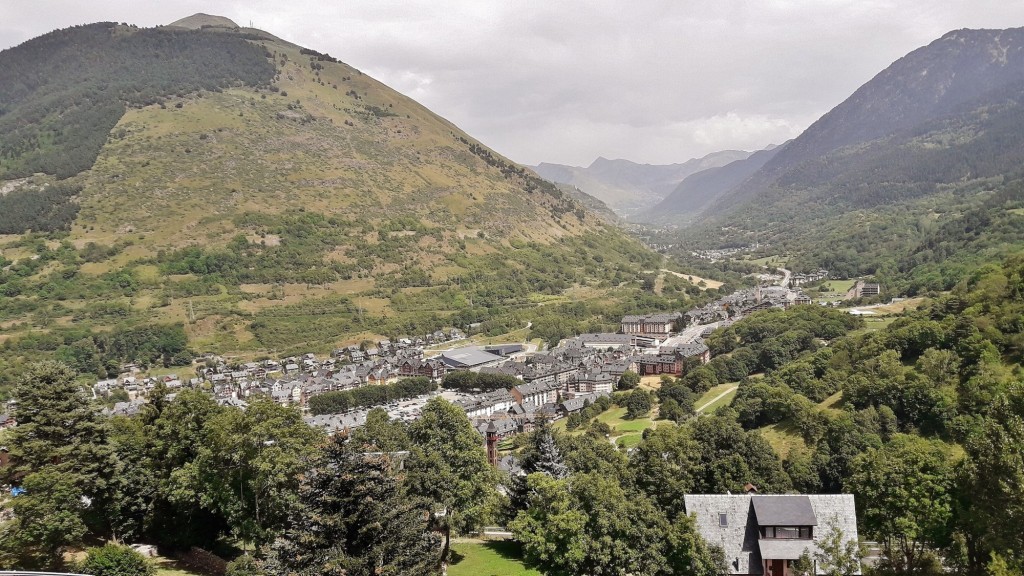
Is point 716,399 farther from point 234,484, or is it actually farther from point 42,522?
point 42,522

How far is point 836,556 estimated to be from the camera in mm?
23750

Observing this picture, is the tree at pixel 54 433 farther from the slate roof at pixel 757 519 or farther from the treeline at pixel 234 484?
the slate roof at pixel 757 519

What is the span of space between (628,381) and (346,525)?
238 feet

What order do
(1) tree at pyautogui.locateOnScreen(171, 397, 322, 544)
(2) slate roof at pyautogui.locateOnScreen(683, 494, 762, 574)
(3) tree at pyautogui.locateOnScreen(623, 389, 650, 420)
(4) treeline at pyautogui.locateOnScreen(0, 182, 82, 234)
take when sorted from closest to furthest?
(1) tree at pyautogui.locateOnScreen(171, 397, 322, 544) → (2) slate roof at pyautogui.locateOnScreen(683, 494, 762, 574) → (3) tree at pyautogui.locateOnScreen(623, 389, 650, 420) → (4) treeline at pyautogui.locateOnScreen(0, 182, 82, 234)

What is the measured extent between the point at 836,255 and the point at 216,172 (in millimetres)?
185640

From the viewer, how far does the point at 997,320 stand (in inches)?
1844

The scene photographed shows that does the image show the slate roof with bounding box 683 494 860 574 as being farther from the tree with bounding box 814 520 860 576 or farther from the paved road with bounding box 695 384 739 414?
the paved road with bounding box 695 384 739 414

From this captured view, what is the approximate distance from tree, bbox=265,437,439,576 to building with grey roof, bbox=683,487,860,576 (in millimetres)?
15084

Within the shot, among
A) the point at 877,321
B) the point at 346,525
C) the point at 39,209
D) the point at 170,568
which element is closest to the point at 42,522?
the point at 170,568

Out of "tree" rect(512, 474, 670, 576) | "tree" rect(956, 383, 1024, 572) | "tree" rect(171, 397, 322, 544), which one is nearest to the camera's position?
"tree" rect(956, 383, 1024, 572)

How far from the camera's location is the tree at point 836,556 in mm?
23550

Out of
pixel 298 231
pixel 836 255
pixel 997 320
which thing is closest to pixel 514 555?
pixel 997 320

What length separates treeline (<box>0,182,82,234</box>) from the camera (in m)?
132

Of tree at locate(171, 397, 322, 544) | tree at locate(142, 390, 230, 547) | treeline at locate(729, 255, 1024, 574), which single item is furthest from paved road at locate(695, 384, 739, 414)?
tree at locate(142, 390, 230, 547)
